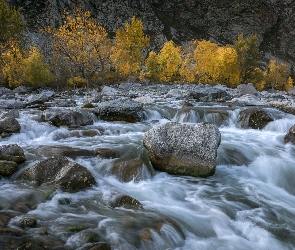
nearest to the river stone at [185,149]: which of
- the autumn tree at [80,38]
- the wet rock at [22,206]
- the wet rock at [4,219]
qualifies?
the wet rock at [22,206]

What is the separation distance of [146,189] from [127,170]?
3.06 ft

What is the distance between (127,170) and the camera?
7.86 metres

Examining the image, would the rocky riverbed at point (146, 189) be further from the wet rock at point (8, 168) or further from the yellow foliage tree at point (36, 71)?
the yellow foliage tree at point (36, 71)

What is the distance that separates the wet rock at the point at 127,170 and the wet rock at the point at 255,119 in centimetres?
794

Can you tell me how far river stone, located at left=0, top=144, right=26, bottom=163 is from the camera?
A: 24.7 ft

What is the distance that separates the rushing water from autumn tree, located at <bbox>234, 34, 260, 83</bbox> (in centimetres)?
4631

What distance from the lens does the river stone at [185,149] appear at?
7602 millimetres

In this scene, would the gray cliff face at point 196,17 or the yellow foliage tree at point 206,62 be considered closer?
the yellow foliage tree at point 206,62

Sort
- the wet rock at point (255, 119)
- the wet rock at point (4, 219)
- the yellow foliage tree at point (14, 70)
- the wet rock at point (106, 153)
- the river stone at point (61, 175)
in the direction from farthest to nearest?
the yellow foliage tree at point (14, 70), the wet rock at point (255, 119), the wet rock at point (106, 153), the river stone at point (61, 175), the wet rock at point (4, 219)

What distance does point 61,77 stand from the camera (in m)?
43.3

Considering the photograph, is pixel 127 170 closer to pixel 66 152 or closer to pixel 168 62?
pixel 66 152

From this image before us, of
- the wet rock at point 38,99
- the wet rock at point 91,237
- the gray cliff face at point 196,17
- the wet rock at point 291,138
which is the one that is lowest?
the wet rock at point 38,99

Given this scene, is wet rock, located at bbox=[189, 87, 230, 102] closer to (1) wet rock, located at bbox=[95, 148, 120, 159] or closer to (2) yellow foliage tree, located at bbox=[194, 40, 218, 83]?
(1) wet rock, located at bbox=[95, 148, 120, 159]

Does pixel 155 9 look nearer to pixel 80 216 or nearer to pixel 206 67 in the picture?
pixel 206 67
